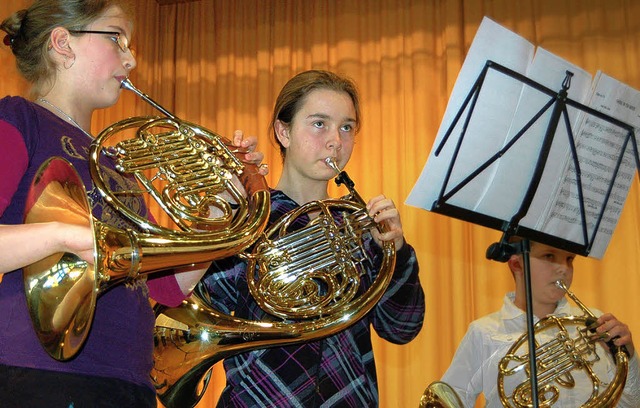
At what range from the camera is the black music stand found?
1.74m

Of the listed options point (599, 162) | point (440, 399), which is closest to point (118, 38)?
point (599, 162)

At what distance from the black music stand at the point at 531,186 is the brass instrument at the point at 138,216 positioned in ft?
1.40

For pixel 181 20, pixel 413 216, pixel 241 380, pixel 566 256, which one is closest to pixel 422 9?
pixel 413 216

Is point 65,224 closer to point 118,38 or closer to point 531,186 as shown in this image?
point 118,38

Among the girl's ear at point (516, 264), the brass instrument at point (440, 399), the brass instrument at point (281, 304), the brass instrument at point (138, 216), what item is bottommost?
the brass instrument at point (440, 399)

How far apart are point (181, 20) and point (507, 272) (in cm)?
232

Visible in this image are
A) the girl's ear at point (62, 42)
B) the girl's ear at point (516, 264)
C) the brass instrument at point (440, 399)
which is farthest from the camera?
the girl's ear at point (516, 264)

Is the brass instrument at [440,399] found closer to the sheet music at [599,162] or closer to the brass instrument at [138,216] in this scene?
the sheet music at [599,162]

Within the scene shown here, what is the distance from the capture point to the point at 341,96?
2.22 metres

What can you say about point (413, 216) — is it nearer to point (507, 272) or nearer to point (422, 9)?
point (507, 272)

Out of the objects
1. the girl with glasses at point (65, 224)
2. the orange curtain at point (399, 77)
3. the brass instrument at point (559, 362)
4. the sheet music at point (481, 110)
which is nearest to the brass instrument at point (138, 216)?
the girl with glasses at point (65, 224)

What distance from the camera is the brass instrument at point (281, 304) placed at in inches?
73.6

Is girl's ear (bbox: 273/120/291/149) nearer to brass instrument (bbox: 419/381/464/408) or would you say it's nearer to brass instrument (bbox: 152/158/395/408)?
brass instrument (bbox: 152/158/395/408)

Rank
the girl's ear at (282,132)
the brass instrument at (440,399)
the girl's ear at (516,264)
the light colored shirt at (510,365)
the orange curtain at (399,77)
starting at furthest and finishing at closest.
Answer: the orange curtain at (399,77)
the girl's ear at (516,264)
the light colored shirt at (510,365)
the brass instrument at (440,399)
the girl's ear at (282,132)
